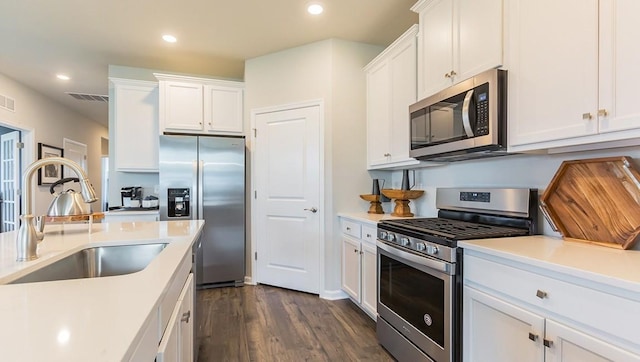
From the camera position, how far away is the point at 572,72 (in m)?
1.40

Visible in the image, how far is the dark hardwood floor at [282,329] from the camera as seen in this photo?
217 centimetres

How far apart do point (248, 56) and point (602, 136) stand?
3432 mm

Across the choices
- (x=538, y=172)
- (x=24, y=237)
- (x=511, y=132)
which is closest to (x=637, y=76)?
(x=511, y=132)

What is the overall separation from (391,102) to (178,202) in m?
2.48

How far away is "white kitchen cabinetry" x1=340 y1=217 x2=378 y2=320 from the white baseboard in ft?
0.45

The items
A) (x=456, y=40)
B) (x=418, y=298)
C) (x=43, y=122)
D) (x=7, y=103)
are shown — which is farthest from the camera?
(x=43, y=122)

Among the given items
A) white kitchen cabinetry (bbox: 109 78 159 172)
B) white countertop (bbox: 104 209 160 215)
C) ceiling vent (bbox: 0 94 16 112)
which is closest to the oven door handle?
white countertop (bbox: 104 209 160 215)

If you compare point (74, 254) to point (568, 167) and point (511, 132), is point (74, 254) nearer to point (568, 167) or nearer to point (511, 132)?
point (511, 132)

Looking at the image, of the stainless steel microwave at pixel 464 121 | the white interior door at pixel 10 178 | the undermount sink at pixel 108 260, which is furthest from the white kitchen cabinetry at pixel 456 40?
the white interior door at pixel 10 178

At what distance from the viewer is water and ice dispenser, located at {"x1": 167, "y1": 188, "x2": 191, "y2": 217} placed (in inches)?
137

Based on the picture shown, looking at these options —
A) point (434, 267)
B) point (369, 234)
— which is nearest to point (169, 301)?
point (434, 267)

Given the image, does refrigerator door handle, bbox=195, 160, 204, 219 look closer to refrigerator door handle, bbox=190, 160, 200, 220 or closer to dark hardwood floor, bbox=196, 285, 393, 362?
refrigerator door handle, bbox=190, 160, 200, 220

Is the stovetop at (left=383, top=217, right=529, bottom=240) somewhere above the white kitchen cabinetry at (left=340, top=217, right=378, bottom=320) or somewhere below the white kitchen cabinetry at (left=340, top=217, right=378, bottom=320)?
above

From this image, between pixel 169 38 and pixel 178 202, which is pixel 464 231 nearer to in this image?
pixel 178 202
